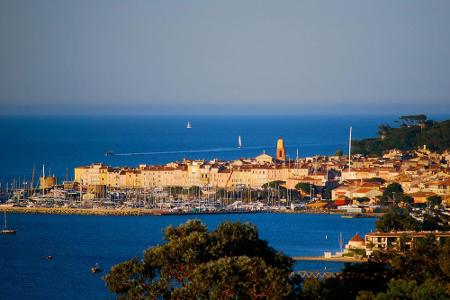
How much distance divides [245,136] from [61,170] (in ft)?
120

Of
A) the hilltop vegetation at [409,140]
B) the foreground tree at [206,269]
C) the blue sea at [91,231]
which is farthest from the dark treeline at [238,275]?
the hilltop vegetation at [409,140]

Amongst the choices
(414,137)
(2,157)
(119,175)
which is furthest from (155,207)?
(2,157)

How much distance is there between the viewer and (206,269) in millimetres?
16516

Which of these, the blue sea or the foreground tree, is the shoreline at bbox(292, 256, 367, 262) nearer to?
the blue sea

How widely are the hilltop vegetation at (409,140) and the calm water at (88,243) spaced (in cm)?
1830

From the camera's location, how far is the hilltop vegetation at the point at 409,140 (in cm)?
5800

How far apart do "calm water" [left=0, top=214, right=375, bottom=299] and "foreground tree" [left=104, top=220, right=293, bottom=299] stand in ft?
18.0

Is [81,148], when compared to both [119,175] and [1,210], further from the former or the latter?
[1,210]

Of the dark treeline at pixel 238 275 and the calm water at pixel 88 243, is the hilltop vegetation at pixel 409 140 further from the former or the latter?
the dark treeline at pixel 238 275

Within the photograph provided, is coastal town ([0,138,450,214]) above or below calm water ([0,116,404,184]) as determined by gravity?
below

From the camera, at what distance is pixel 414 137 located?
5981 cm

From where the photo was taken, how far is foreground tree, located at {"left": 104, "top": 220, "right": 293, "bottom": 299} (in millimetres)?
16328

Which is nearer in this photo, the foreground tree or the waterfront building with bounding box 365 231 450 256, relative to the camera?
the foreground tree

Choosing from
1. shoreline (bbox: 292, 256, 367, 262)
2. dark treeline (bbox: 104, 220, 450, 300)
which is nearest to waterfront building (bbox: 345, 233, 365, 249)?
shoreline (bbox: 292, 256, 367, 262)
